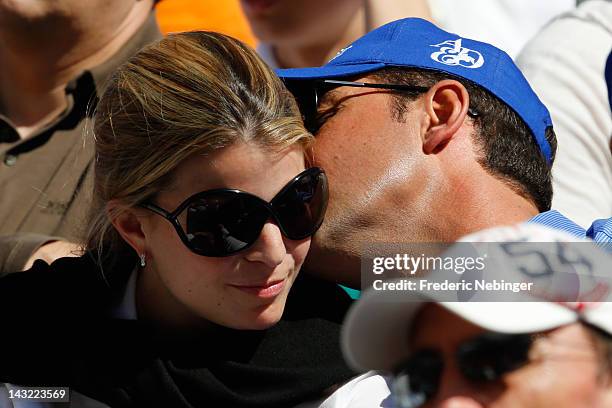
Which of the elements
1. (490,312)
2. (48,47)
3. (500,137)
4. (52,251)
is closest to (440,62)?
(500,137)

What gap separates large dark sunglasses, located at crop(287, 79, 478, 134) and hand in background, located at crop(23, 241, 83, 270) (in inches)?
24.2

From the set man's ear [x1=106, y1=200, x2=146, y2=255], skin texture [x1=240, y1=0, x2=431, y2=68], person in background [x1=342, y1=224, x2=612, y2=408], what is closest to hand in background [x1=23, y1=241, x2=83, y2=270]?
man's ear [x1=106, y1=200, x2=146, y2=255]

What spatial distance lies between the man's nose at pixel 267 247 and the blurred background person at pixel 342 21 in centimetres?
137

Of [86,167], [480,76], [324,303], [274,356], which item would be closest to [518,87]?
[480,76]

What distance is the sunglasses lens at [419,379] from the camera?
1072mm

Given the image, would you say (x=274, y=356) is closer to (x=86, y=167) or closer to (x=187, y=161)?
(x=187, y=161)

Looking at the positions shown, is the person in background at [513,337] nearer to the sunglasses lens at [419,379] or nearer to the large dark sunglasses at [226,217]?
the sunglasses lens at [419,379]

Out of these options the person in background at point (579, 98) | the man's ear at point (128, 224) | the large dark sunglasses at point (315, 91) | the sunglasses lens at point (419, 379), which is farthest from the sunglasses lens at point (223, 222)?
the person in background at point (579, 98)

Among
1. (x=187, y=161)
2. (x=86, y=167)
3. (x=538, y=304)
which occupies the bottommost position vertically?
(x=86, y=167)

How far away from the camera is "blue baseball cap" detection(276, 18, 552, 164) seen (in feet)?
6.79

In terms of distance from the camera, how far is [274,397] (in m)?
1.73

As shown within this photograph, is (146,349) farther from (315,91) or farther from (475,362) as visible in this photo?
(475,362)

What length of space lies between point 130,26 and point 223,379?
1619mm

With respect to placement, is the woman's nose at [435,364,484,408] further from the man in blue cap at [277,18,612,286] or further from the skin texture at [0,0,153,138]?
the skin texture at [0,0,153,138]
